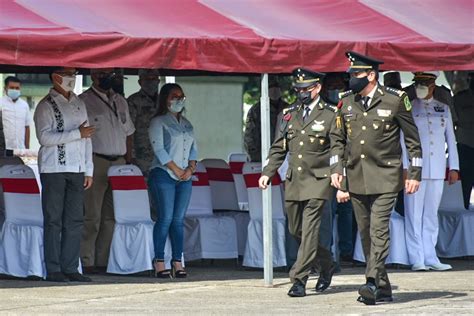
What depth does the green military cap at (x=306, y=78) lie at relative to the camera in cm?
1246

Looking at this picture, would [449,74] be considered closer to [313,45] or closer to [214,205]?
[214,205]

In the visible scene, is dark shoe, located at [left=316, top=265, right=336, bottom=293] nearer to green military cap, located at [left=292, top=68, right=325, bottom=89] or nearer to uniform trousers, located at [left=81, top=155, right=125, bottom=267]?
green military cap, located at [left=292, top=68, right=325, bottom=89]

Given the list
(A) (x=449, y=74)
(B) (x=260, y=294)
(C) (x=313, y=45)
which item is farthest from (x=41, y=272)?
(A) (x=449, y=74)

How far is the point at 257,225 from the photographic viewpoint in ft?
49.4

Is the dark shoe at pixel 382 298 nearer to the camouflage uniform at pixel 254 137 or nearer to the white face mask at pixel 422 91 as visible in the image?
the white face mask at pixel 422 91

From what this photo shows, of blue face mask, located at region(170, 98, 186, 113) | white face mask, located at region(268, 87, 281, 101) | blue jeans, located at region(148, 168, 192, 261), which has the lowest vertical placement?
blue jeans, located at region(148, 168, 192, 261)

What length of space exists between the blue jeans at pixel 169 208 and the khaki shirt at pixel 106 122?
586 millimetres

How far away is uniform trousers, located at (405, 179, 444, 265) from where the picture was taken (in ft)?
49.3

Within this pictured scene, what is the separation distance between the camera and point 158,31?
13055 mm

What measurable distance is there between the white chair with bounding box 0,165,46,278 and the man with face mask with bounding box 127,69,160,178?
195cm

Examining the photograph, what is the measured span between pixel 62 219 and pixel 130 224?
3.11 ft

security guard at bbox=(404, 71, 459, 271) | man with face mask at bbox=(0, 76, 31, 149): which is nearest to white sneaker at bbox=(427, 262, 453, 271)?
security guard at bbox=(404, 71, 459, 271)

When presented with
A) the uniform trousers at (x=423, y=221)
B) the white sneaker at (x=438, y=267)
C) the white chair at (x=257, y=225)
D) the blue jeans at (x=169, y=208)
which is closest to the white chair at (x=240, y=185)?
the white chair at (x=257, y=225)

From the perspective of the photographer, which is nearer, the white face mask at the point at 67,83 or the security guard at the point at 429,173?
the white face mask at the point at 67,83
